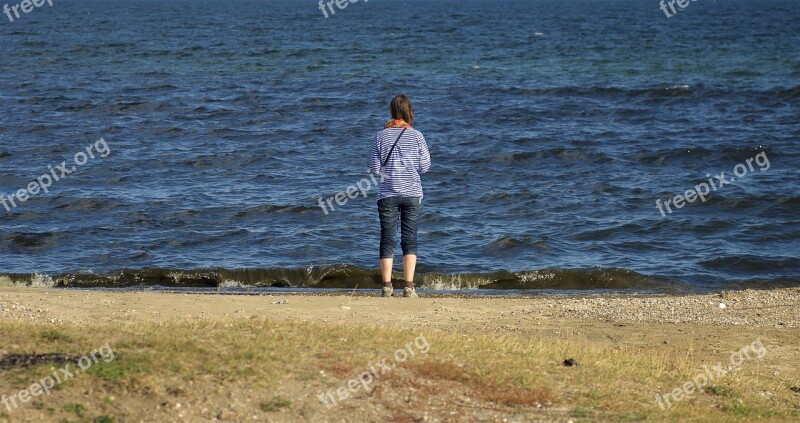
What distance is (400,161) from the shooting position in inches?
452

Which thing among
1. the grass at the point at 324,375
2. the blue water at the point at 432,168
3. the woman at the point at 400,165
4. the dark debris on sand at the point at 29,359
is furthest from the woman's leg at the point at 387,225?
the dark debris on sand at the point at 29,359

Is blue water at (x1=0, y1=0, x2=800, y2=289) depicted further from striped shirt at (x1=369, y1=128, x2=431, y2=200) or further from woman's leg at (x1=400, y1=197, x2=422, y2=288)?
striped shirt at (x1=369, y1=128, x2=431, y2=200)

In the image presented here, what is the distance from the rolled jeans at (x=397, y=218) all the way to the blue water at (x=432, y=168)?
438 centimetres

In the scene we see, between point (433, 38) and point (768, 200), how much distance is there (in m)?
47.0

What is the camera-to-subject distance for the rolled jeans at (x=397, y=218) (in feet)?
38.2

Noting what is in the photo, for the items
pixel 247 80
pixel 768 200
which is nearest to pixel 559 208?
pixel 768 200

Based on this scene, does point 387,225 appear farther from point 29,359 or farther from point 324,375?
point 29,359

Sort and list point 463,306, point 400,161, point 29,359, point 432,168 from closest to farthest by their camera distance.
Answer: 1. point 29,359
2. point 400,161
3. point 463,306
4. point 432,168

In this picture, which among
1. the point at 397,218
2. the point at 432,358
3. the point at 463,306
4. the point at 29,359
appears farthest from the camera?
the point at 463,306

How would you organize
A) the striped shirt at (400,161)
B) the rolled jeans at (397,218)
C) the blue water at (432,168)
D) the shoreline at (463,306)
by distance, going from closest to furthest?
the shoreline at (463,306)
the striped shirt at (400,161)
the rolled jeans at (397,218)
the blue water at (432,168)

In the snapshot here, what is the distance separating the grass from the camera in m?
7.25

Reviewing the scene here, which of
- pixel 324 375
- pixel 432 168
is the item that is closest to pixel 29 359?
pixel 324 375

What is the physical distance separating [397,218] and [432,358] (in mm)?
3675

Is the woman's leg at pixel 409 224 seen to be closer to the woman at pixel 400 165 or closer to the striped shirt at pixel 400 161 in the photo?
the woman at pixel 400 165
